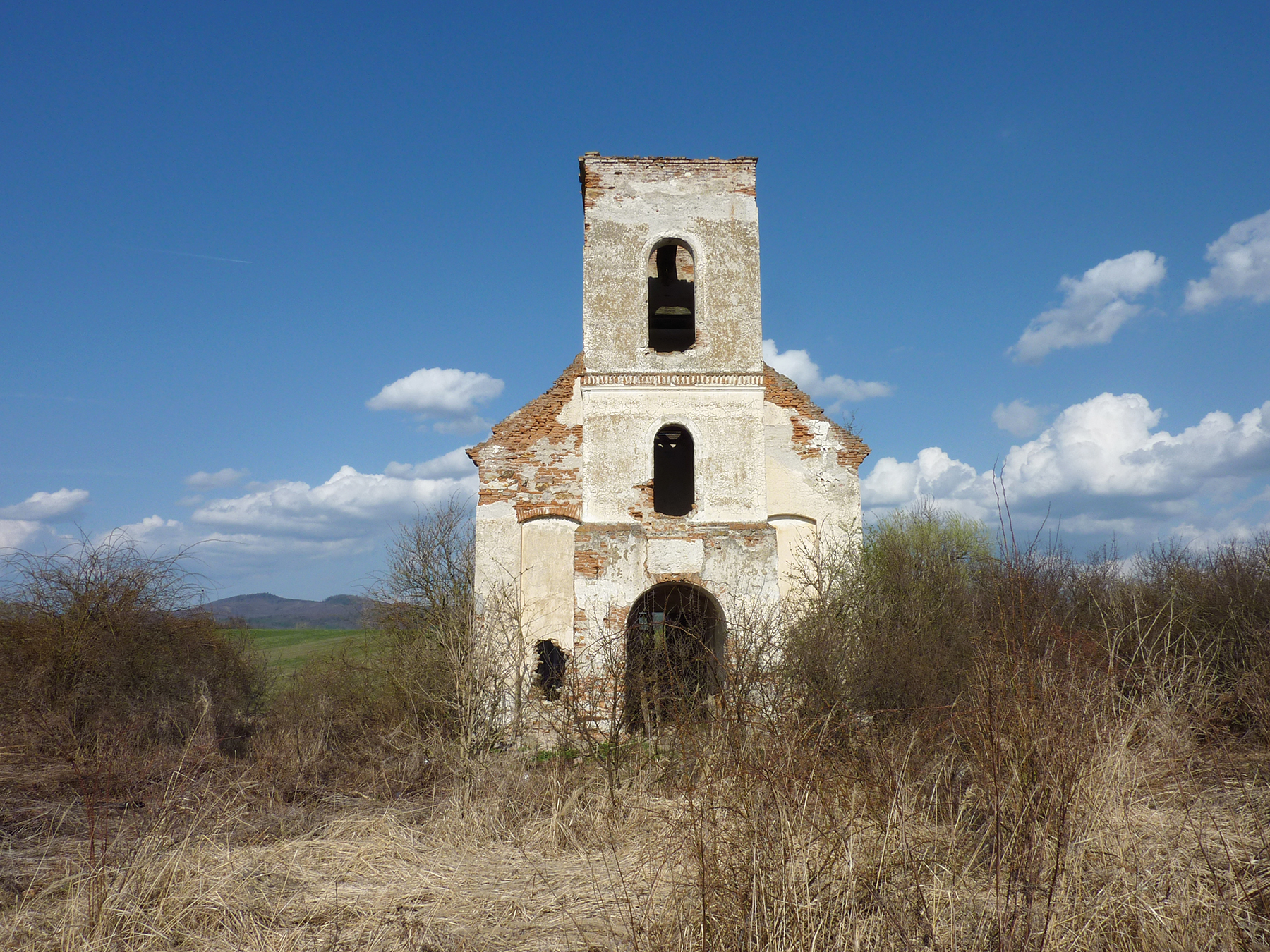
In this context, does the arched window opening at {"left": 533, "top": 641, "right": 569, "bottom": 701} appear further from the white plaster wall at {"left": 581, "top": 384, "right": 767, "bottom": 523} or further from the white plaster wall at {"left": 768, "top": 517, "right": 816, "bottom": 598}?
the white plaster wall at {"left": 768, "top": 517, "right": 816, "bottom": 598}

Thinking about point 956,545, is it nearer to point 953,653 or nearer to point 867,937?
point 953,653

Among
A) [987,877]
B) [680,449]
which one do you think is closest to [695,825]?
[987,877]

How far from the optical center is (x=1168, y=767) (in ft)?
18.8

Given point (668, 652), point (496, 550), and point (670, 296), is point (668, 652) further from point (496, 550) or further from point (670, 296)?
point (670, 296)

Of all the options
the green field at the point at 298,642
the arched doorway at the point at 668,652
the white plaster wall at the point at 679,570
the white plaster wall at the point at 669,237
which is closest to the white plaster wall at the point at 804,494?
the white plaster wall at the point at 679,570

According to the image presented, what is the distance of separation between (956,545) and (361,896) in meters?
20.5

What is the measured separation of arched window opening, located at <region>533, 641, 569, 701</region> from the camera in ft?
43.3

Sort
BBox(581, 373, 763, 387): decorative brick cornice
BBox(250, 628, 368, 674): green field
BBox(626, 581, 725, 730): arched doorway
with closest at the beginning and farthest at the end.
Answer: BBox(626, 581, 725, 730): arched doorway → BBox(581, 373, 763, 387): decorative brick cornice → BBox(250, 628, 368, 674): green field

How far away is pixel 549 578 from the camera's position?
1348 cm

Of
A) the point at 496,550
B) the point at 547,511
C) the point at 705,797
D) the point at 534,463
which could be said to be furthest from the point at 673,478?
the point at 705,797

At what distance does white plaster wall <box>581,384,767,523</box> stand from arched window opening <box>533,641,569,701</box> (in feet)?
8.48

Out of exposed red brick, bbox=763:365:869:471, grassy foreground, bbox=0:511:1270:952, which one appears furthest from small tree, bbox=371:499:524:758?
exposed red brick, bbox=763:365:869:471

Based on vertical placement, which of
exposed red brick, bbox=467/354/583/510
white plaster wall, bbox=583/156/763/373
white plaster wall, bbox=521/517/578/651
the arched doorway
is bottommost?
the arched doorway

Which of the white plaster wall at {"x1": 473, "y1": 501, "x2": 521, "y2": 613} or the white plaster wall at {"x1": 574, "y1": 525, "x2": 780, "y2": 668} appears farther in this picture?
the white plaster wall at {"x1": 473, "y1": 501, "x2": 521, "y2": 613}
